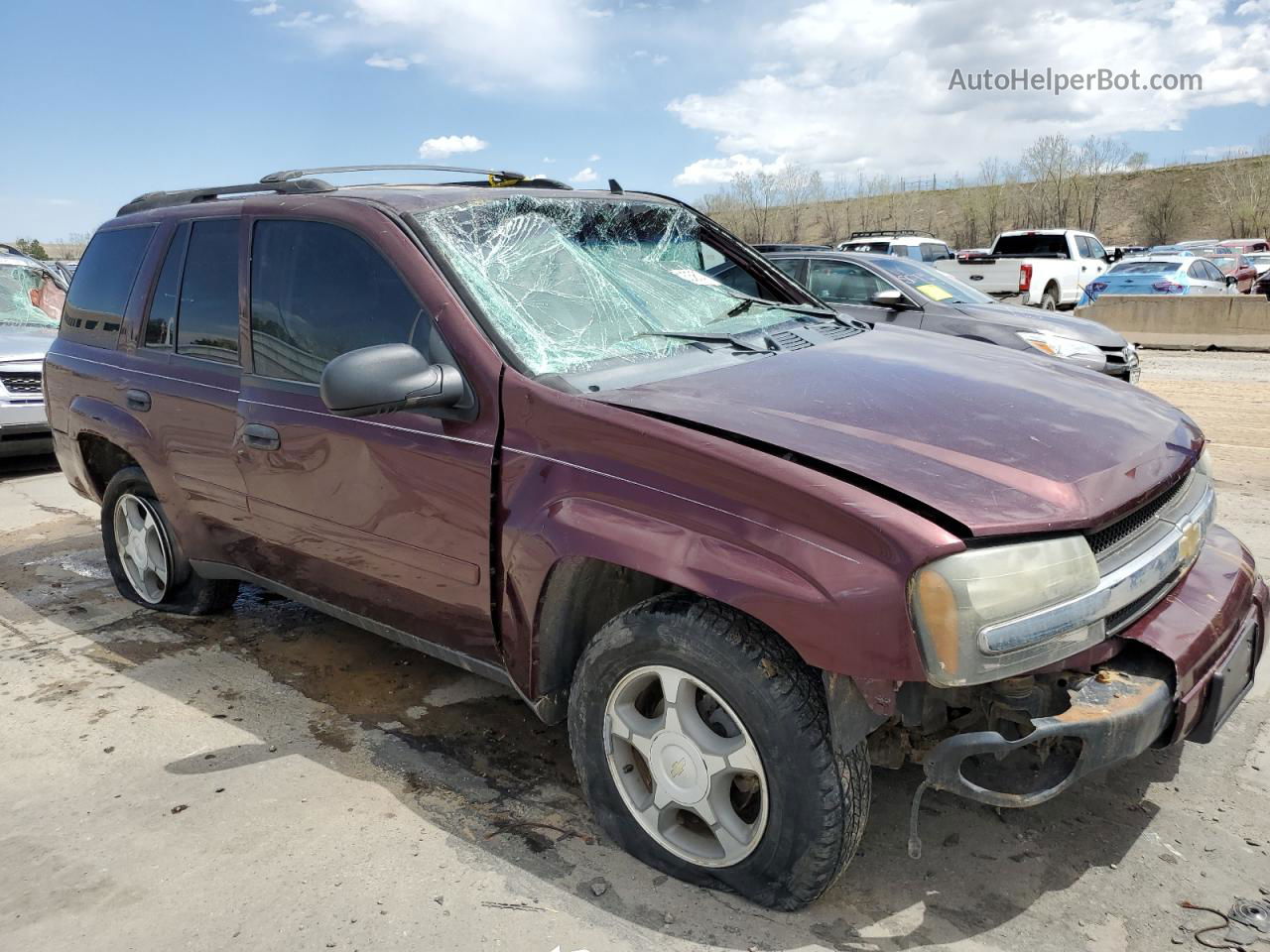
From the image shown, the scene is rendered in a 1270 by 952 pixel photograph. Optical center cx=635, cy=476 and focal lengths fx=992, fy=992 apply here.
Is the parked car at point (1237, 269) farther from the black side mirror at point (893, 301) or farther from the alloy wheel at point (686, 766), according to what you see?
the alloy wheel at point (686, 766)

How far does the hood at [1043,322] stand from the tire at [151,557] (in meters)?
6.60

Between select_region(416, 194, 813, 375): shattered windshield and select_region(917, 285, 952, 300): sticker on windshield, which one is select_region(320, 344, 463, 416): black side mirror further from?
select_region(917, 285, 952, 300): sticker on windshield

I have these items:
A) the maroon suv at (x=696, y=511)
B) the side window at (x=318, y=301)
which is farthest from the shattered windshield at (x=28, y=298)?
the side window at (x=318, y=301)

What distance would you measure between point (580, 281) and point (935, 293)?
6.69m

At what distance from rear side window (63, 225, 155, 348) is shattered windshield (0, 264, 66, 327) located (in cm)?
532

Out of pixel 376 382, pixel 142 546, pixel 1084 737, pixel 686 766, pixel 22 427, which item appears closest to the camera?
pixel 1084 737

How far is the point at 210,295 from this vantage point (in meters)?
3.86

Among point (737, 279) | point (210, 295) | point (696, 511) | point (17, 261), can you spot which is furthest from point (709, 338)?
point (17, 261)

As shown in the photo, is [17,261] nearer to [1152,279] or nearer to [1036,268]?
[1036,268]

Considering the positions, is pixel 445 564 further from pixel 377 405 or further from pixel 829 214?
pixel 829 214

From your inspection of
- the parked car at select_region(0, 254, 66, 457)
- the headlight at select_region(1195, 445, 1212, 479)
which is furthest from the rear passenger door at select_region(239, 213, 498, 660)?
the parked car at select_region(0, 254, 66, 457)

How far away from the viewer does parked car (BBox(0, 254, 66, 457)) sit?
7.96 meters

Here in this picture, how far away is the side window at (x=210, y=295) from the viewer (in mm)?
3738

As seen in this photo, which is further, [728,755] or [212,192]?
[212,192]
